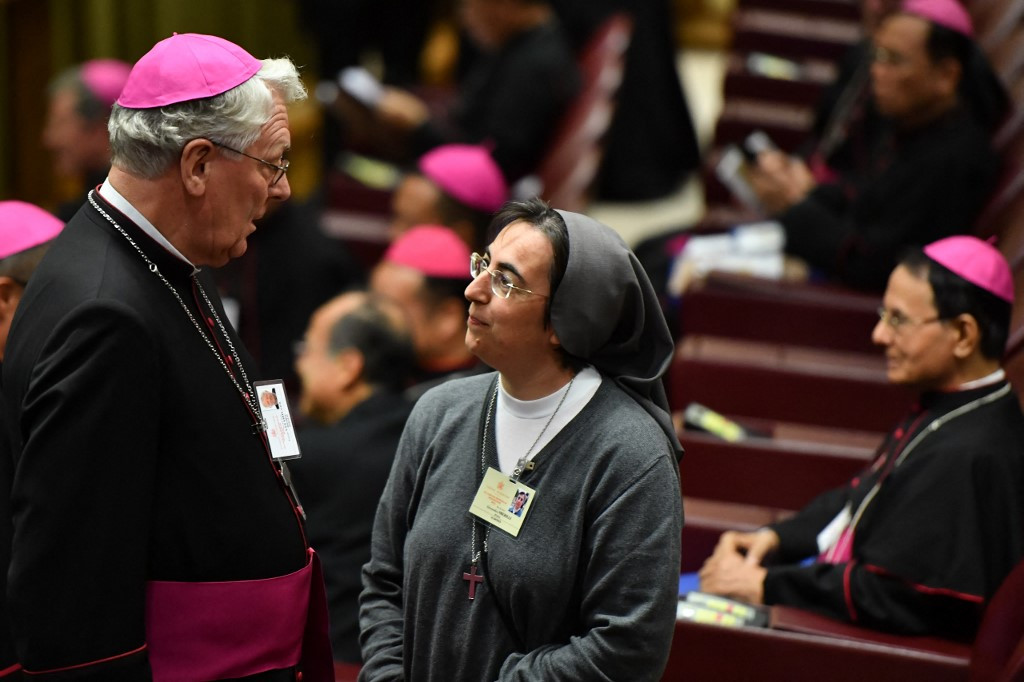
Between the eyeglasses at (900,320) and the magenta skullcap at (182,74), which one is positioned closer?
the magenta skullcap at (182,74)

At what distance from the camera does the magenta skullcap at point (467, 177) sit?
4043 millimetres

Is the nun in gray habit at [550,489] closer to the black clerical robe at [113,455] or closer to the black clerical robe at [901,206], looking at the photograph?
the black clerical robe at [113,455]

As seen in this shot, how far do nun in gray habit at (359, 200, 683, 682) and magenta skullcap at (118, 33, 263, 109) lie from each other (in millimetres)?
423

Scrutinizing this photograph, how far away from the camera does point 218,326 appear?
1672 mm

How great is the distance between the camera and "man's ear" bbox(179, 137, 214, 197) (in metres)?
1.50

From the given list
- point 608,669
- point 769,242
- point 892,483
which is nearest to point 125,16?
point 769,242

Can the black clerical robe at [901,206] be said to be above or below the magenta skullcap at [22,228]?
below

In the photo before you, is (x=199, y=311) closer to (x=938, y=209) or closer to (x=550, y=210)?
(x=550, y=210)

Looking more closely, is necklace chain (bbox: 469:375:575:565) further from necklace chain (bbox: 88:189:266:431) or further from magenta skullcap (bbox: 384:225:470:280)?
magenta skullcap (bbox: 384:225:470:280)

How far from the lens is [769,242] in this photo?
3834mm

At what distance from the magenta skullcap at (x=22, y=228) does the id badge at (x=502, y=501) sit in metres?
0.90

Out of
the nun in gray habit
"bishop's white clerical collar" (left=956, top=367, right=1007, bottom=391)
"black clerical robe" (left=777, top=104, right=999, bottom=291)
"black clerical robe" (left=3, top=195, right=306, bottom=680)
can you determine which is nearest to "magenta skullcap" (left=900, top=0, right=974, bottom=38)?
"black clerical robe" (left=777, top=104, right=999, bottom=291)

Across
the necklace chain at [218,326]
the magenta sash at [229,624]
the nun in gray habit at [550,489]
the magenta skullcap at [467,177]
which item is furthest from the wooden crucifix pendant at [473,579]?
the magenta skullcap at [467,177]

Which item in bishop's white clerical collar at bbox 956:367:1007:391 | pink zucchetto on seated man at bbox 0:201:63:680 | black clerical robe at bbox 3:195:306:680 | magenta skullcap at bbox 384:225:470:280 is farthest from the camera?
magenta skullcap at bbox 384:225:470:280
